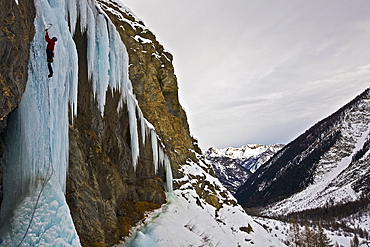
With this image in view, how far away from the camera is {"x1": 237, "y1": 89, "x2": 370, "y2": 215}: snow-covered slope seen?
11420 cm

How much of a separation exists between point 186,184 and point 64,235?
14.5 m

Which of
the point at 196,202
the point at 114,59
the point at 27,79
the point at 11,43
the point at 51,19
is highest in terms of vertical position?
the point at 114,59

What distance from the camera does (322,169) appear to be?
143m

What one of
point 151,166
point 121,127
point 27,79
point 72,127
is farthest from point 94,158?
point 151,166

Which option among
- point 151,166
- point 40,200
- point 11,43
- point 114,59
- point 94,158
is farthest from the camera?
point 151,166

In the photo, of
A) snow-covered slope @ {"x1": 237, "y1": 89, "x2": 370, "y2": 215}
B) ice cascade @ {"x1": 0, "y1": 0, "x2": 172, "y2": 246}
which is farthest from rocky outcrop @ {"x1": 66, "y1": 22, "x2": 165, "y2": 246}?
snow-covered slope @ {"x1": 237, "y1": 89, "x2": 370, "y2": 215}

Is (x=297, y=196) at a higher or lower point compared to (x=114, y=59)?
lower

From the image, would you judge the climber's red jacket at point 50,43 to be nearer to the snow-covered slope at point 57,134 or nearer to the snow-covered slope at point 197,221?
the snow-covered slope at point 57,134

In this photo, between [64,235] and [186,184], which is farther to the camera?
[186,184]

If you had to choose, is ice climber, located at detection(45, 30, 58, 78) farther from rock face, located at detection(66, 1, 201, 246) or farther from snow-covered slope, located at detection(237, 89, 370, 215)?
snow-covered slope, located at detection(237, 89, 370, 215)

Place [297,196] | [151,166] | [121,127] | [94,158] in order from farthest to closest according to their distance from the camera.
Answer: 1. [297,196]
2. [151,166]
3. [121,127]
4. [94,158]

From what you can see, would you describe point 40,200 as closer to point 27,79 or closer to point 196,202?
point 27,79

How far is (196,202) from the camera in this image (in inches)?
706

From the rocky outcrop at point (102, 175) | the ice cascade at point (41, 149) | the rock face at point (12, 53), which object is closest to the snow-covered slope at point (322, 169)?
the rocky outcrop at point (102, 175)
